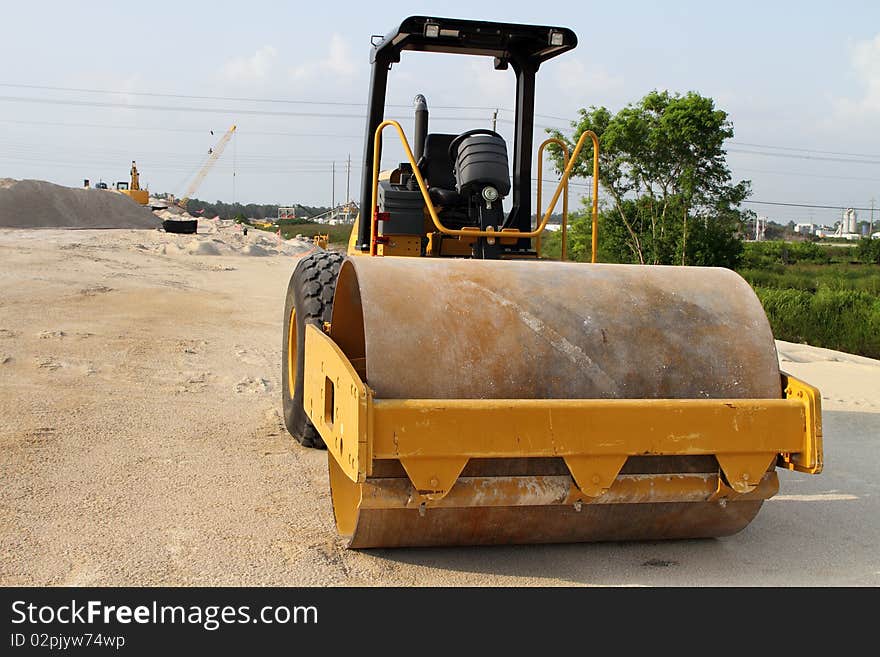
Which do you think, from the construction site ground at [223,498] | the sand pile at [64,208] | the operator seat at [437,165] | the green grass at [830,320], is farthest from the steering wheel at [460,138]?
the sand pile at [64,208]

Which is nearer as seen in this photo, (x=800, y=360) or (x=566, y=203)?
(x=566, y=203)

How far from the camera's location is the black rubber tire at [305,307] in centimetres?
550

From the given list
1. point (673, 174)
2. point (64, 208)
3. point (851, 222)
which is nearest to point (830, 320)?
point (673, 174)

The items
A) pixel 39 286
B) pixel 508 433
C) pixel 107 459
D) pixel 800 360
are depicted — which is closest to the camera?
pixel 508 433

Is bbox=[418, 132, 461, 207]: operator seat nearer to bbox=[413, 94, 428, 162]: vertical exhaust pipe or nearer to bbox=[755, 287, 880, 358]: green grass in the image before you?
bbox=[413, 94, 428, 162]: vertical exhaust pipe

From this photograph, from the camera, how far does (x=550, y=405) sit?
12.0 feet

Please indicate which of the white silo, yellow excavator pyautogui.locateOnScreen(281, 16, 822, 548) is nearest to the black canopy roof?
yellow excavator pyautogui.locateOnScreen(281, 16, 822, 548)

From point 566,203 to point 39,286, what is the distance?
10.6 metres

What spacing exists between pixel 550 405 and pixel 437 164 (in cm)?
300

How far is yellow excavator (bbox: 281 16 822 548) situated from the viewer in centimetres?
363
